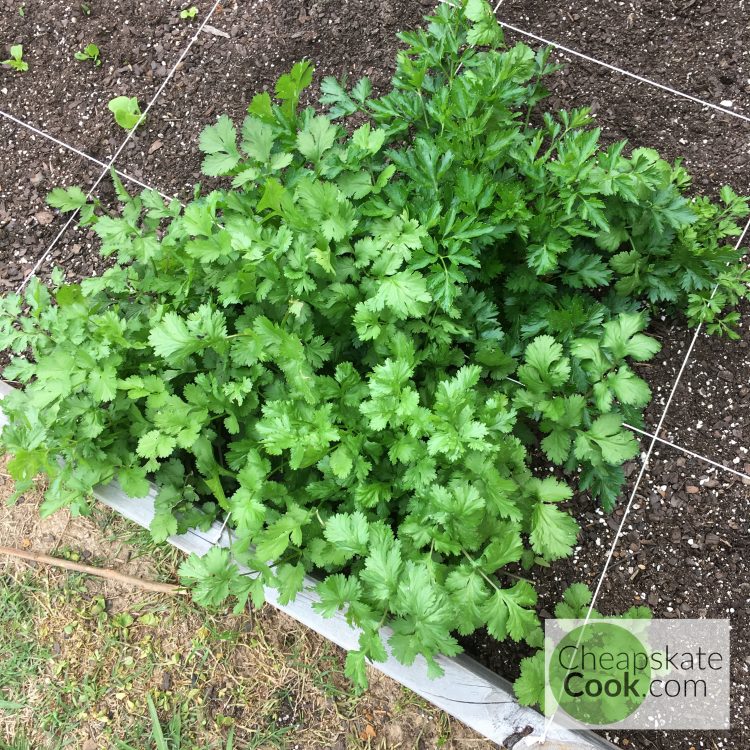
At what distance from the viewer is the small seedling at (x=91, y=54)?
2.59 m

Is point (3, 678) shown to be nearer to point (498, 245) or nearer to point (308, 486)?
point (308, 486)

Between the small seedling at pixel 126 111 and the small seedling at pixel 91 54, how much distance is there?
0.82 ft

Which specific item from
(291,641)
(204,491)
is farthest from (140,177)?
(291,641)

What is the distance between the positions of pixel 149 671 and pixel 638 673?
1.54 m

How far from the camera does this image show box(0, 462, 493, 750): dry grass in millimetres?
2074

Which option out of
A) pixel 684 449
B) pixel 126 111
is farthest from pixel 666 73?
pixel 126 111

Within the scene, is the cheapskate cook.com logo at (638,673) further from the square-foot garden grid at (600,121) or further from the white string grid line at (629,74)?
the white string grid line at (629,74)

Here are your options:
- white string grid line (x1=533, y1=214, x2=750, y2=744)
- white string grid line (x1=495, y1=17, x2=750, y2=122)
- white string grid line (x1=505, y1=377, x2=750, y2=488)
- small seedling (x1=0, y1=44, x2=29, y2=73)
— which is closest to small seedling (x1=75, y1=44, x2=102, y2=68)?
small seedling (x1=0, y1=44, x2=29, y2=73)

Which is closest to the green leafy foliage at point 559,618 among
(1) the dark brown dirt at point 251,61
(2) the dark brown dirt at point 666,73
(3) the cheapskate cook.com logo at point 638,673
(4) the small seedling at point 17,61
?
(3) the cheapskate cook.com logo at point 638,673

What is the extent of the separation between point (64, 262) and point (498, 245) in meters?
1.61

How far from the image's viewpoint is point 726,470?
6.44 feet

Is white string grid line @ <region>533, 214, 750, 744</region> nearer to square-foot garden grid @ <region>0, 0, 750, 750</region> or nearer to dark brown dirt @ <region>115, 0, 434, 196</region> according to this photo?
square-foot garden grid @ <region>0, 0, 750, 750</region>

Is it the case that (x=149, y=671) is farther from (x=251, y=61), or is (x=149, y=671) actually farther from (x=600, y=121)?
(x=600, y=121)

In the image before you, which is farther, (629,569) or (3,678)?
(3,678)
